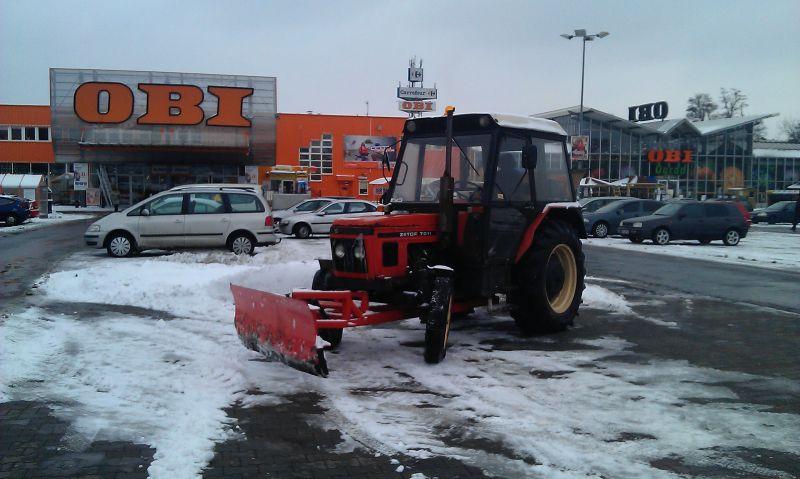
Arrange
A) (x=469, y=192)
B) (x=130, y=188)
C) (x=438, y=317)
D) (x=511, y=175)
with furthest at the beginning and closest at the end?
(x=130, y=188)
(x=511, y=175)
(x=469, y=192)
(x=438, y=317)

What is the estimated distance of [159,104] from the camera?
4172cm

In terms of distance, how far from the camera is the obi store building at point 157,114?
136 ft

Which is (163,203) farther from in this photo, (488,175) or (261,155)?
(261,155)

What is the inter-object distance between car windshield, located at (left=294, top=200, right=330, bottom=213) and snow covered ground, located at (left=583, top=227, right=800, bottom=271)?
34.0 ft

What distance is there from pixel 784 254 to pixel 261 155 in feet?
104

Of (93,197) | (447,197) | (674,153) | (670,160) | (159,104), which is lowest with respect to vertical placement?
(447,197)

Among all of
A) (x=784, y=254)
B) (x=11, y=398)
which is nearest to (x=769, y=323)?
(x=11, y=398)

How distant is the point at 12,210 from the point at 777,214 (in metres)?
45.1

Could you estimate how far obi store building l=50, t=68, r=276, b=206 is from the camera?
1628 inches

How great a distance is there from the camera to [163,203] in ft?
55.0

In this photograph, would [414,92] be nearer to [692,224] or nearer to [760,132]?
[692,224]

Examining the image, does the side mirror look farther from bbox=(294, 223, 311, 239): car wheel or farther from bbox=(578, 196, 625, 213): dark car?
bbox=(578, 196, 625, 213): dark car

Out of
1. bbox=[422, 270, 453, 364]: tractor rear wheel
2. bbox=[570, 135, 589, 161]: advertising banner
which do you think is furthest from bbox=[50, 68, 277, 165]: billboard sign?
bbox=[422, 270, 453, 364]: tractor rear wheel

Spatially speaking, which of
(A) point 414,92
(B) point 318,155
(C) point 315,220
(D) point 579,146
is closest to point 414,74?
(A) point 414,92
